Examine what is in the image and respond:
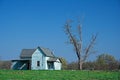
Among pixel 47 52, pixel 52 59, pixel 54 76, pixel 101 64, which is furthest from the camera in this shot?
pixel 101 64

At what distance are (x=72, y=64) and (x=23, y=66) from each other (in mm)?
16818

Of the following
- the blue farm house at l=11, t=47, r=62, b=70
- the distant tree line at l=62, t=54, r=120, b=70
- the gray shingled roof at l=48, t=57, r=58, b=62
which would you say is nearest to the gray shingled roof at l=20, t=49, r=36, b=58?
the blue farm house at l=11, t=47, r=62, b=70

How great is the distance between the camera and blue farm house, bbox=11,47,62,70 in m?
55.9

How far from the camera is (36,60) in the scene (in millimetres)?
55812

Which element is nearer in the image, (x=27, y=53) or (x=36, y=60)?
(x=36, y=60)

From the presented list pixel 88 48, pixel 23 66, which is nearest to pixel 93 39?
pixel 88 48

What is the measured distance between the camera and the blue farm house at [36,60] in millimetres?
55906

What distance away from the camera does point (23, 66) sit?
58000 mm

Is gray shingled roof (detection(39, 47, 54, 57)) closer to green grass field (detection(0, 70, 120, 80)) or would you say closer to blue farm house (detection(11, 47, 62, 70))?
blue farm house (detection(11, 47, 62, 70))

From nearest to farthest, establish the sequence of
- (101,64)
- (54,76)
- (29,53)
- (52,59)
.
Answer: (54,76) < (52,59) < (29,53) < (101,64)

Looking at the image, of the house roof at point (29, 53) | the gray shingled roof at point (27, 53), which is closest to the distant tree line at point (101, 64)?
the house roof at point (29, 53)

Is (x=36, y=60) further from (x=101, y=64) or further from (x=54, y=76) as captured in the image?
(x=54, y=76)

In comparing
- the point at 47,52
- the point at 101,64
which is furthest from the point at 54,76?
the point at 101,64

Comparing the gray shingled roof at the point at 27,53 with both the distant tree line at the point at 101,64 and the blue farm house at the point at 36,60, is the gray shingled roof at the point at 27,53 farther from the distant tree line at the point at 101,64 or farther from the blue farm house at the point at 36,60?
the distant tree line at the point at 101,64
